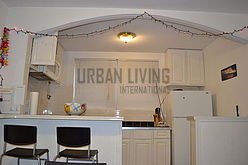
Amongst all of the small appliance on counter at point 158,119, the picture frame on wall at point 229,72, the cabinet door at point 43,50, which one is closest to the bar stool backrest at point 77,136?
the cabinet door at point 43,50

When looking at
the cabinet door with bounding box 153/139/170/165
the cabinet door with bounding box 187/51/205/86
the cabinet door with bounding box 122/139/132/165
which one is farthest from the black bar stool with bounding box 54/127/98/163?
the cabinet door with bounding box 187/51/205/86

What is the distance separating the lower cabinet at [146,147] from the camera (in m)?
3.75

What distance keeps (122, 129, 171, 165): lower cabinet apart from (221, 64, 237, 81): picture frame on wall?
4.95 feet

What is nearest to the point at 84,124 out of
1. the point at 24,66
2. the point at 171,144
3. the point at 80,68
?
the point at 24,66

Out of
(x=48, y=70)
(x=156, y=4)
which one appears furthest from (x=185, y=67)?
(x=48, y=70)

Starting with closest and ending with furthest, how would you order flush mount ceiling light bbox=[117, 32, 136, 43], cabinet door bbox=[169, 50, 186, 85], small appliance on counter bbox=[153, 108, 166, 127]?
flush mount ceiling light bbox=[117, 32, 136, 43] → small appliance on counter bbox=[153, 108, 166, 127] → cabinet door bbox=[169, 50, 186, 85]

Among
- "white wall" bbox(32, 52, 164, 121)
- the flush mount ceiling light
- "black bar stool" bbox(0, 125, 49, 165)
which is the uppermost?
the flush mount ceiling light

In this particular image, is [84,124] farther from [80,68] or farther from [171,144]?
[80,68]

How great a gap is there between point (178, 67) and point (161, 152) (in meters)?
1.88

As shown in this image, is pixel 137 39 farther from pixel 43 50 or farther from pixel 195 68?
pixel 43 50

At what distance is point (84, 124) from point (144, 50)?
271cm

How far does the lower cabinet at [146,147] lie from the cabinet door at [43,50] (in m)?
2.01

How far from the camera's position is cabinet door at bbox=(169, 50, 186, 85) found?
4246 millimetres

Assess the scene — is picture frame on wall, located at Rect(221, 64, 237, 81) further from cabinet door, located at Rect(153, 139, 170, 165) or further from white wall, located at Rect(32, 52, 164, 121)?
cabinet door, located at Rect(153, 139, 170, 165)
